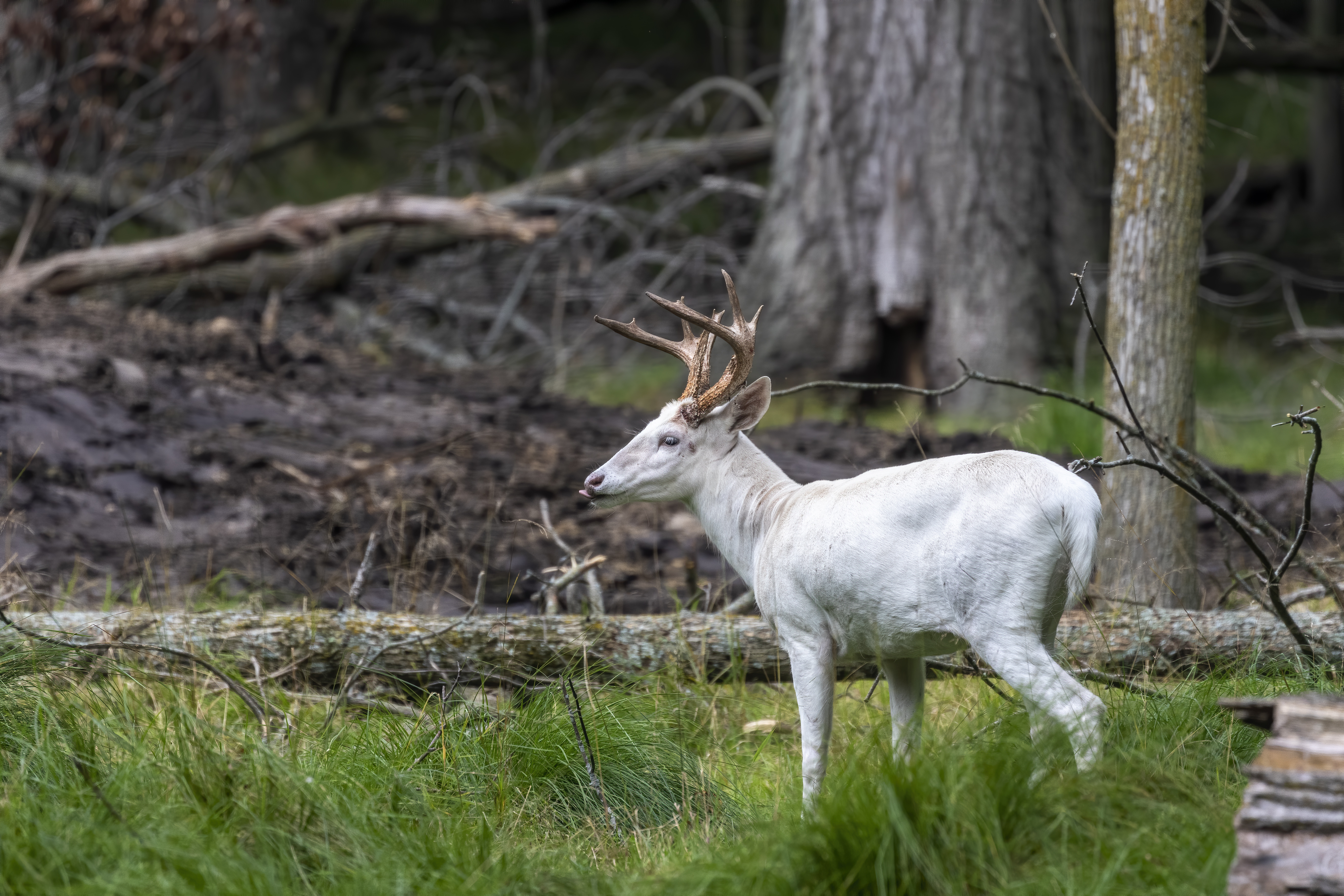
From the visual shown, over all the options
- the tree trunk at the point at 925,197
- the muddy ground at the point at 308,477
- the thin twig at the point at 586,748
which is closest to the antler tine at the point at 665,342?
the muddy ground at the point at 308,477

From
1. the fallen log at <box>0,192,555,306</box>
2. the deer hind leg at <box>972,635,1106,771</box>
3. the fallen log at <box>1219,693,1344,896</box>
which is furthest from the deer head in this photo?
the fallen log at <box>0,192,555,306</box>

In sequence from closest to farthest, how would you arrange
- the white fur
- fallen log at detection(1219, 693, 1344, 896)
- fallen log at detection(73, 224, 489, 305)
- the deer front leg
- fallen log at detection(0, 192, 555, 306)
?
fallen log at detection(1219, 693, 1344, 896) → the white fur → the deer front leg → fallen log at detection(0, 192, 555, 306) → fallen log at detection(73, 224, 489, 305)

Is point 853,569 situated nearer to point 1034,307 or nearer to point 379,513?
point 379,513

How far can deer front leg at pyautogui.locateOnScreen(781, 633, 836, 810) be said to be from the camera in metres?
3.60

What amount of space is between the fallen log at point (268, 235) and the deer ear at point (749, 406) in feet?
20.0

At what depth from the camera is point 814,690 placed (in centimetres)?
365

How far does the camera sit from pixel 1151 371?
4891mm

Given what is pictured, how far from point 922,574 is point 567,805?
4.01ft

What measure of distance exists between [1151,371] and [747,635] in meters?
1.92

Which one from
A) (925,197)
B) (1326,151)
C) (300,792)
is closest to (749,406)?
(300,792)

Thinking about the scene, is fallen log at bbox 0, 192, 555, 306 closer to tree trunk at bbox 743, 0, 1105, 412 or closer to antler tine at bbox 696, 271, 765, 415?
tree trunk at bbox 743, 0, 1105, 412

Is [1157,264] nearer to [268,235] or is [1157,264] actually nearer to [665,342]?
[665,342]

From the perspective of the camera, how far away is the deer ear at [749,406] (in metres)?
4.09

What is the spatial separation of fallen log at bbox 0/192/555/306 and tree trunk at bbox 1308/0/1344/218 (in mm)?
9253
